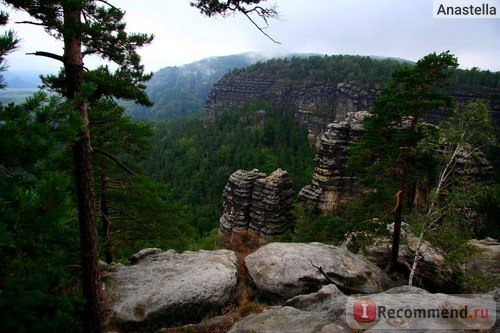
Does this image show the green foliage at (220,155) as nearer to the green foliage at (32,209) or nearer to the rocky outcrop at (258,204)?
the rocky outcrop at (258,204)

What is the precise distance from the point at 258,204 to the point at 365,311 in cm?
3325

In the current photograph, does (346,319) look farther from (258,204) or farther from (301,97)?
(301,97)

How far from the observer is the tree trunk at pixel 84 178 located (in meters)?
5.62

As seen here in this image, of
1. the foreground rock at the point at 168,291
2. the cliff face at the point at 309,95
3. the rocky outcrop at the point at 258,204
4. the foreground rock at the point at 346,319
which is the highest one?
the cliff face at the point at 309,95

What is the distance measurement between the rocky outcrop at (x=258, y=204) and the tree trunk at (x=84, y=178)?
32932 millimetres

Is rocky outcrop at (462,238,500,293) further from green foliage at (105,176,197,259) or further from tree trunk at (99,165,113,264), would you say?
tree trunk at (99,165,113,264)

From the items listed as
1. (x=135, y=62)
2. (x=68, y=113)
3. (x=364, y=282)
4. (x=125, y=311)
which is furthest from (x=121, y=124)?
(x=364, y=282)

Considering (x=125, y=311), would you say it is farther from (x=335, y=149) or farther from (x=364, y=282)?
(x=335, y=149)

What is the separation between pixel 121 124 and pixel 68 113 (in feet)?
23.6

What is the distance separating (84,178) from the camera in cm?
646

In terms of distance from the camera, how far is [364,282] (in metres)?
12.3

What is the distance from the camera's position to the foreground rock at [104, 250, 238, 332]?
28.6ft

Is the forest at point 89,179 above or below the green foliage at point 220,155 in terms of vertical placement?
above

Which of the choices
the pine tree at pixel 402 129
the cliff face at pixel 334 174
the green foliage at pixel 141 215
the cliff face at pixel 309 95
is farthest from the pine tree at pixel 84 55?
the cliff face at pixel 309 95
